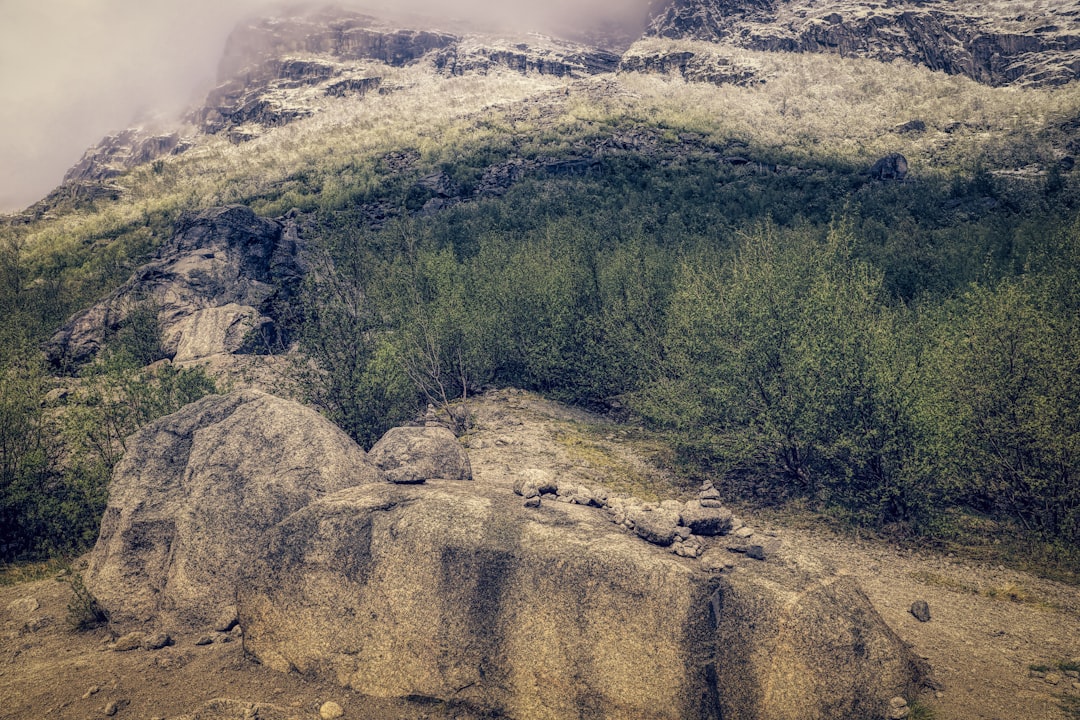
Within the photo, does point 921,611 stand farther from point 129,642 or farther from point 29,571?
point 29,571

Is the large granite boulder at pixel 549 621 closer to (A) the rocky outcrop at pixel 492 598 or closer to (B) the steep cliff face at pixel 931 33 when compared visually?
(A) the rocky outcrop at pixel 492 598

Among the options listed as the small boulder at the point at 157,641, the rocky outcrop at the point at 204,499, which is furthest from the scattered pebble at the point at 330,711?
the small boulder at the point at 157,641

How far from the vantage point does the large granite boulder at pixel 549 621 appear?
32.7 feet

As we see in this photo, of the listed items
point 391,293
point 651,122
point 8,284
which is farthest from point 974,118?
point 8,284

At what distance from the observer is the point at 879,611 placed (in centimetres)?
1466

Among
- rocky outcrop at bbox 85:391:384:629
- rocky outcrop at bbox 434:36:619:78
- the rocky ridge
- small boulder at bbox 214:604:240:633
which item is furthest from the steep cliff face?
small boulder at bbox 214:604:240:633

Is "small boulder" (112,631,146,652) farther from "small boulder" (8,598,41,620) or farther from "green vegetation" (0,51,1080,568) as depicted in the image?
"green vegetation" (0,51,1080,568)

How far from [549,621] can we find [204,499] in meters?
9.89

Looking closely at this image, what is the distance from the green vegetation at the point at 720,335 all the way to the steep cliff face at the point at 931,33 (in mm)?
61019

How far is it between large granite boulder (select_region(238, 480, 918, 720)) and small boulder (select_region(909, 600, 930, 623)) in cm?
444

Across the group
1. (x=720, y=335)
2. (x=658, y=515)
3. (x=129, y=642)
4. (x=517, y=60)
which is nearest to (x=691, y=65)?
(x=517, y=60)

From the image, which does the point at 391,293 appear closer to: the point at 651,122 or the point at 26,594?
the point at 26,594

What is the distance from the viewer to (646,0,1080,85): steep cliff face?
12600cm

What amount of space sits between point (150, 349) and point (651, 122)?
10419cm
